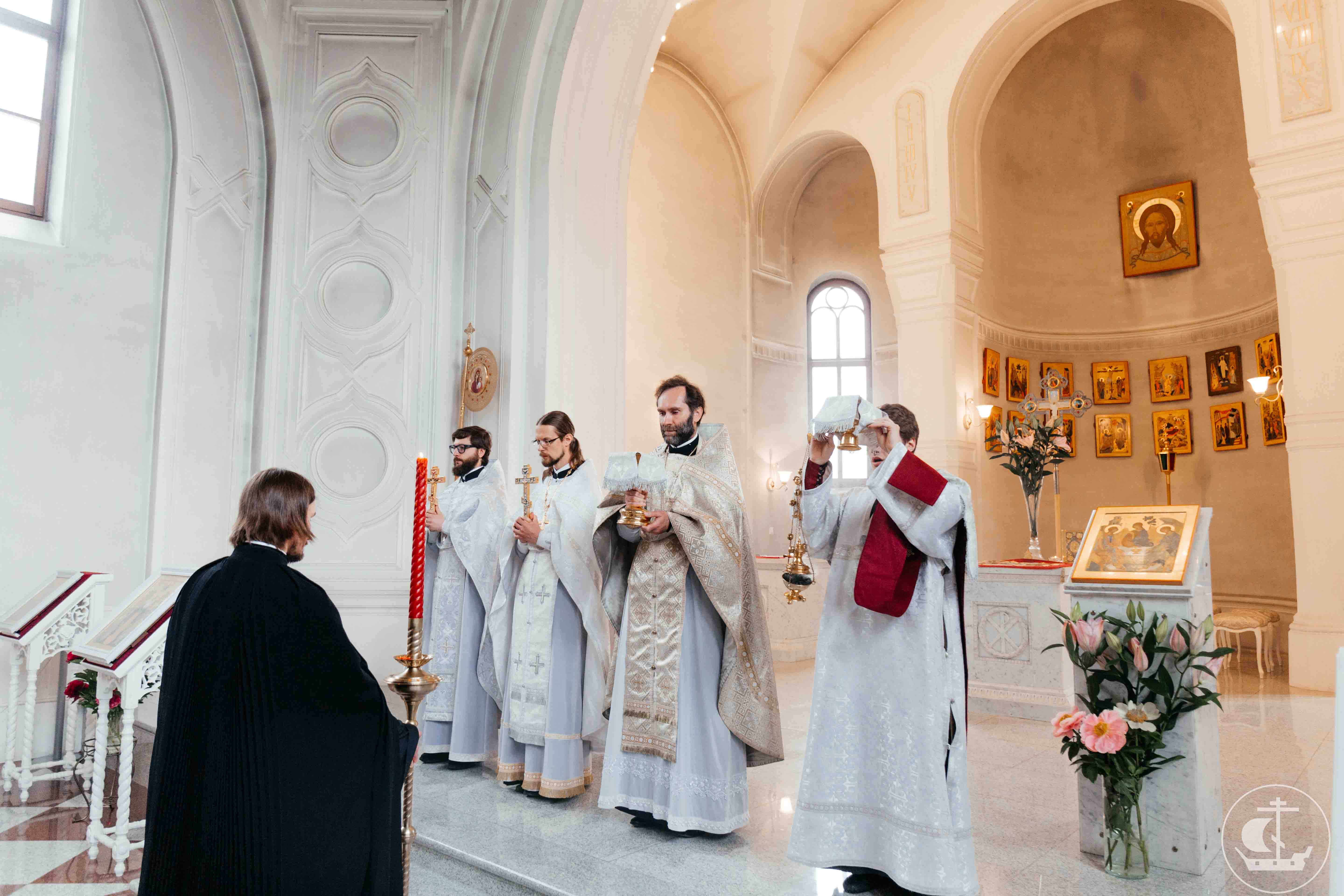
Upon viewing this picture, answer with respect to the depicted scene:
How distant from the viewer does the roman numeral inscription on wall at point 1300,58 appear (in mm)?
8156

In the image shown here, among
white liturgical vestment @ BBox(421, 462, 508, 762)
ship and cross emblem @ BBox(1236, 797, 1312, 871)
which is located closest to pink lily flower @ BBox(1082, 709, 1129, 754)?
ship and cross emblem @ BBox(1236, 797, 1312, 871)

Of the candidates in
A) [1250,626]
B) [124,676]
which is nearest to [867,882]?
[124,676]

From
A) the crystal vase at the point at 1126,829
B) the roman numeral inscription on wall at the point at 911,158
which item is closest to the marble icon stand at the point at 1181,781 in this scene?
the crystal vase at the point at 1126,829

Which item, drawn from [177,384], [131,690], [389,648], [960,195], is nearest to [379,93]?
[177,384]

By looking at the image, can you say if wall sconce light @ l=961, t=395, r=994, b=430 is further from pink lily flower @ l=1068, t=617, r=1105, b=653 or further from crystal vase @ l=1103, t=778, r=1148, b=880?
crystal vase @ l=1103, t=778, r=1148, b=880

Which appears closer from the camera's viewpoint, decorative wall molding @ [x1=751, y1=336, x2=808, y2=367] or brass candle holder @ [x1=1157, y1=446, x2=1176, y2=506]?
brass candle holder @ [x1=1157, y1=446, x2=1176, y2=506]

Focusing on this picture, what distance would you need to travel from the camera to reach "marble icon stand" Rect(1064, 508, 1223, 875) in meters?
3.31

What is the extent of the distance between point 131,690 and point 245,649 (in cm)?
Result: 221

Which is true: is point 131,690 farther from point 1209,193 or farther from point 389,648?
point 1209,193

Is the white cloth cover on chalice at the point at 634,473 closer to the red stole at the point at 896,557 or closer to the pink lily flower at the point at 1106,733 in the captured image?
the red stole at the point at 896,557

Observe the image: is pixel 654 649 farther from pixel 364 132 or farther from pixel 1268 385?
pixel 1268 385

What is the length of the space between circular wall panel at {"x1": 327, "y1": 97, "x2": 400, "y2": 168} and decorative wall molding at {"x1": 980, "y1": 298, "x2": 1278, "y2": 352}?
8.13 m

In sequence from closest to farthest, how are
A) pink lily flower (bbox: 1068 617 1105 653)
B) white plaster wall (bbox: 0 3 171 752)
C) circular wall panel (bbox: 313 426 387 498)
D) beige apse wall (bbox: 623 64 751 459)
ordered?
pink lily flower (bbox: 1068 617 1105 653), white plaster wall (bbox: 0 3 171 752), circular wall panel (bbox: 313 426 387 498), beige apse wall (bbox: 623 64 751 459)

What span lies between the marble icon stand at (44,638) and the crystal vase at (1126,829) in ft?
17.3
